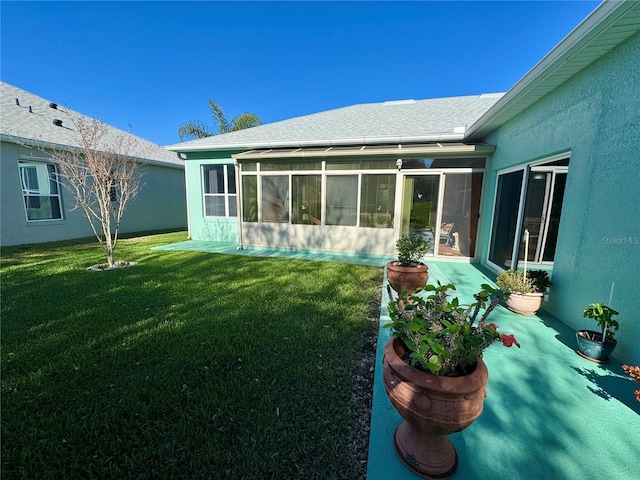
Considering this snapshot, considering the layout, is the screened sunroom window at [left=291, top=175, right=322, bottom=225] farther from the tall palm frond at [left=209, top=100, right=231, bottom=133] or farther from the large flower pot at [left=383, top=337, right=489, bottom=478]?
the tall palm frond at [left=209, top=100, right=231, bottom=133]

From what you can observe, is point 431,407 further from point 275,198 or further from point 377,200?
point 275,198

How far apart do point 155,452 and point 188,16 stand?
12172 millimetres

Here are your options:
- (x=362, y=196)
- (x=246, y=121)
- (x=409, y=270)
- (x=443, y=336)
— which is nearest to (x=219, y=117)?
(x=246, y=121)

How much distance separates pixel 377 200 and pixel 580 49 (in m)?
5.15

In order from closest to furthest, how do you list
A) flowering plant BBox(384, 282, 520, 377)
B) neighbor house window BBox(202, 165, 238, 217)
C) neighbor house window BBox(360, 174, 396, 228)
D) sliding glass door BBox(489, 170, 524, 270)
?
flowering plant BBox(384, 282, 520, 377), sliding glass door BBox(489, 170, 524, 270), neighbor house window BBox(360, 174, 396, 228), neighbor house window BBox(202, 165, 238, 217)

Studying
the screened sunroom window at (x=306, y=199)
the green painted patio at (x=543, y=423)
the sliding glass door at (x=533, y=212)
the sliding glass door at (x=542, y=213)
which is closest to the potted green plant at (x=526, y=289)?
the sliding glass door at (x=533, y=212)

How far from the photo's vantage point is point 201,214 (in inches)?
415

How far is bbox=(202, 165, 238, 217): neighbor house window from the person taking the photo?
10.0 meters

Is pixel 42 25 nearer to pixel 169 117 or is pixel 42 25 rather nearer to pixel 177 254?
pixel 177 254

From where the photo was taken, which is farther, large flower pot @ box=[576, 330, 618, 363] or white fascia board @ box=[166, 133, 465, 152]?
white fascia board @ box=[166, 133, 465, 152]

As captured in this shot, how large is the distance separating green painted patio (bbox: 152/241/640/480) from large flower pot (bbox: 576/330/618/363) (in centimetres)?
8

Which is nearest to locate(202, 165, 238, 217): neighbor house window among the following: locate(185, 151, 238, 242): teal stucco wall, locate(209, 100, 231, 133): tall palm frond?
locate(185, 151, 238, 242): teal stucco wall

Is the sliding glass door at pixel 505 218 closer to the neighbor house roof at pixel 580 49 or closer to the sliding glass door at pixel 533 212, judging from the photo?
the sliding glass door at pixel 533 212

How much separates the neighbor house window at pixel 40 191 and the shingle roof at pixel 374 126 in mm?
4454
